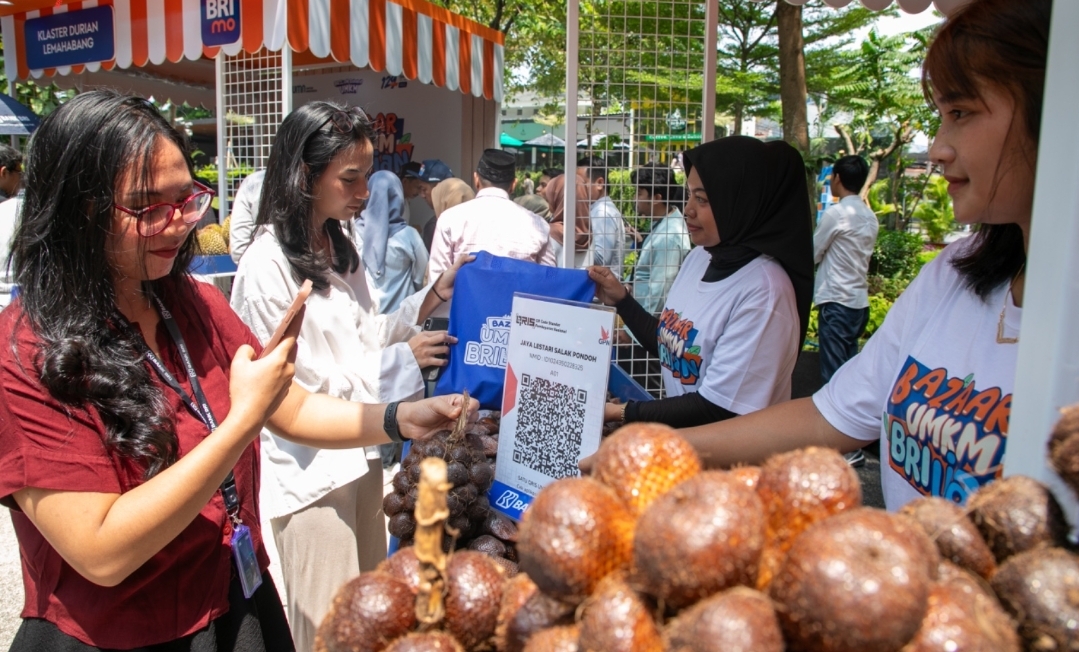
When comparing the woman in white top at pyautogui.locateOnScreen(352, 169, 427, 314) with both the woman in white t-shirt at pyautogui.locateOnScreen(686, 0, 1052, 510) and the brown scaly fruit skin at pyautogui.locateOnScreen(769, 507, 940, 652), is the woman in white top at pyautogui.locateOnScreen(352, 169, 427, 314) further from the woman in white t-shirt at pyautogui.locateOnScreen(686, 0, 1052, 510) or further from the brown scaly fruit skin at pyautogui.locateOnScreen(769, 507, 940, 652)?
the brown scaly fruit skin at pyautogui.locateOnScreen(769, 507, 940, 652)

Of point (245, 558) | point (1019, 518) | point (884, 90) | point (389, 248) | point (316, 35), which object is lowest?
point (245, 558)

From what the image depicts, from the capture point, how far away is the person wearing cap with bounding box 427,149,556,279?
5055mm

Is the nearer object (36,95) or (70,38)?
(70,38)

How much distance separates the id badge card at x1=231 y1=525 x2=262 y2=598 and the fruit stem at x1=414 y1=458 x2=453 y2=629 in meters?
0.90

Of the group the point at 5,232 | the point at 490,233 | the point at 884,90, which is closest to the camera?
the point at 5,232

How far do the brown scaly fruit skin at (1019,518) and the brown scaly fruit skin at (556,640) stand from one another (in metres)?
0.55

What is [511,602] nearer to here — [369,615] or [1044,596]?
[369,615]

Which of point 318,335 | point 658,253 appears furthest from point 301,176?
point 658,253

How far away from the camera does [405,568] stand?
1.06 metres

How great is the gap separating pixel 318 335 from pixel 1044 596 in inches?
84.3

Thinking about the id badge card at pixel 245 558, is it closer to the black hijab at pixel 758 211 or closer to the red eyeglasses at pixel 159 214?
the red eyeglasses at pixel 159 214

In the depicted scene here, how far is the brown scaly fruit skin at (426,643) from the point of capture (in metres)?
0.94

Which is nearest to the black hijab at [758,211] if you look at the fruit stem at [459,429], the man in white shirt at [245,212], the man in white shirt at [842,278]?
the fruit stem at [459,429]

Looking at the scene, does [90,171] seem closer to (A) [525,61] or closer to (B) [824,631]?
(B) [824,631]
